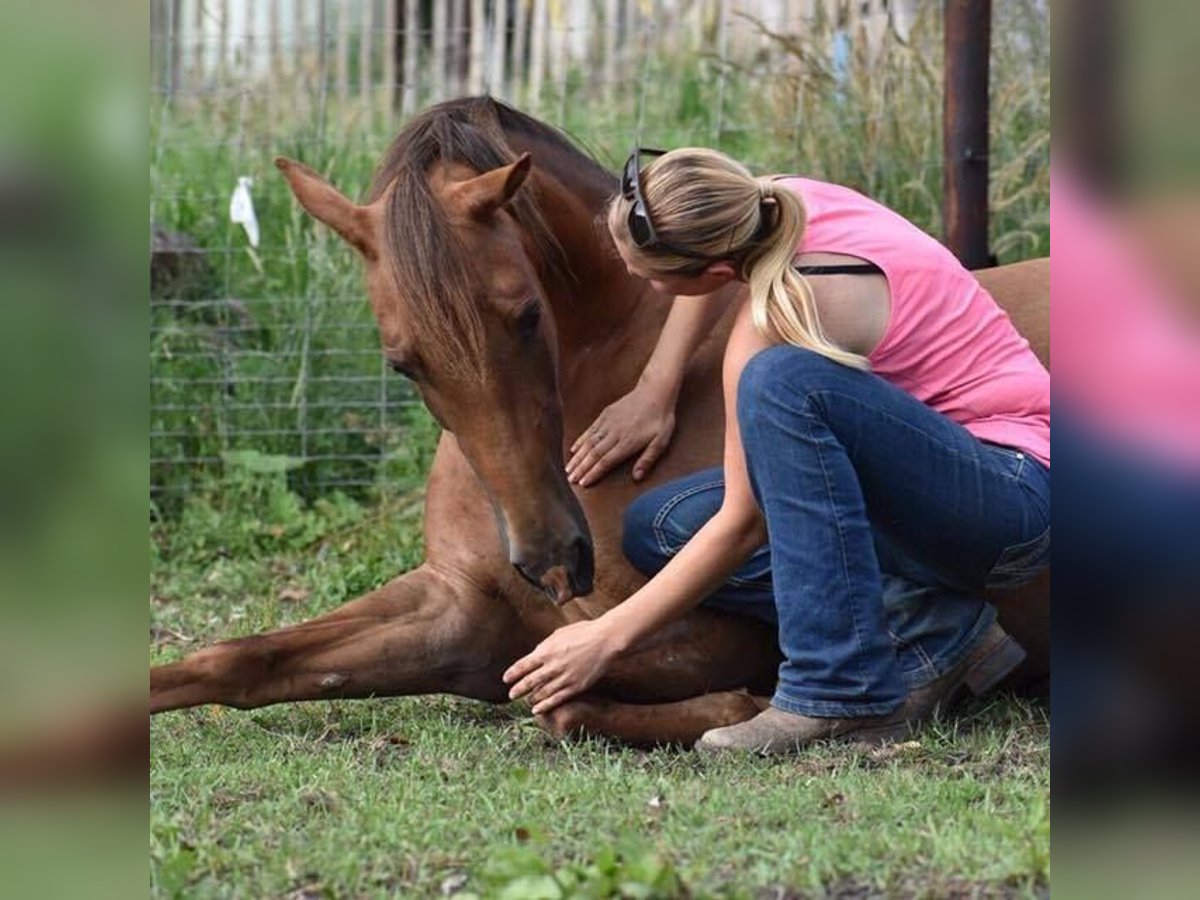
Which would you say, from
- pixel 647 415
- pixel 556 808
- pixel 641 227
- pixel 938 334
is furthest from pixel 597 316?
pixel 556 808

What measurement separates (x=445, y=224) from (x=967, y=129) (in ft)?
8.58

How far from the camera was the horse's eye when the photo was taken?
10.5 feet

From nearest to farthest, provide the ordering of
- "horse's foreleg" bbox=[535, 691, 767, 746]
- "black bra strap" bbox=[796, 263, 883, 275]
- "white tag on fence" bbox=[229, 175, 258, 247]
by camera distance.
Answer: "black bra strap" bbox=[796, 263, 883, 275], "horse's foreleg" bbox=[535, 691, 767, 746], "white tag on fence" bbox=[229, 175, 258, 247]

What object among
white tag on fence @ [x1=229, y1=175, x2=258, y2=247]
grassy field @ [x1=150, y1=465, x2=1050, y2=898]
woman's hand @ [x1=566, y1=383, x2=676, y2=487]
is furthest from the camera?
white tag on fence @ [x1=229, y1=175, x2=258, y2=247]

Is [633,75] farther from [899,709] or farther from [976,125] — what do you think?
[899,709]

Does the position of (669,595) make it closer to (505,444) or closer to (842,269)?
(505,444)

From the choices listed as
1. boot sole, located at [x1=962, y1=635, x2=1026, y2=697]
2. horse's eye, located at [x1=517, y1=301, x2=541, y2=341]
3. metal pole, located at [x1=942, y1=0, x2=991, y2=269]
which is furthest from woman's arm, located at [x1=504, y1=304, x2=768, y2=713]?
metal pole, located at [x1=942, y1=0, x2=991, y2=269]

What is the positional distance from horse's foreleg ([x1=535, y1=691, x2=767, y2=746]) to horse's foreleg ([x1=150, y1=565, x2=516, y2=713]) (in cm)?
28

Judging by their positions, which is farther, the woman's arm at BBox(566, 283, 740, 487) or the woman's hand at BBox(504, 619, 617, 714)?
the woman's arm at BBox(566, 283, 740, 487)

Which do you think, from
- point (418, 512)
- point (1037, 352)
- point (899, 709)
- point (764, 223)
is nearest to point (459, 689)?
point (899, 709)

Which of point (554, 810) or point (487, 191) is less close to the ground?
point (487, 191)

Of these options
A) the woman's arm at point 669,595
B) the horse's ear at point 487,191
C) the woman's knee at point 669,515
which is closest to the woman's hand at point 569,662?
the woman's arm at point 669,595

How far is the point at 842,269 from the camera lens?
129 inches

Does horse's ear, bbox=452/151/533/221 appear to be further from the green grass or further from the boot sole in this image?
the boot sole
